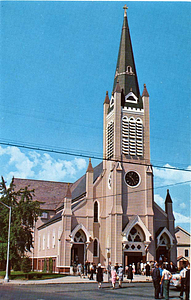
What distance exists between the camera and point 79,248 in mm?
50250

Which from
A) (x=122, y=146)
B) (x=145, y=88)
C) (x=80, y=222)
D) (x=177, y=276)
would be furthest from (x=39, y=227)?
(x=177, y=276)

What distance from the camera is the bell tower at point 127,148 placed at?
162ft

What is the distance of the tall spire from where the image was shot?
182ft

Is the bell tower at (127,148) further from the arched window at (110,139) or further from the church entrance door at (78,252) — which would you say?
the church entrance door at (78,252)

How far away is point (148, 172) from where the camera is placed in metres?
51.2

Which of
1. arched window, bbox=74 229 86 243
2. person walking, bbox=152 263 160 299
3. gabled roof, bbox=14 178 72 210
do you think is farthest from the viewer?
gabled roof, bbox=14 178 72 210

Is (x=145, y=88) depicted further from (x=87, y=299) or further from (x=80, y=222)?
(x=87, y=299)

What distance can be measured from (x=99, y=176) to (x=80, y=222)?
7050 mm

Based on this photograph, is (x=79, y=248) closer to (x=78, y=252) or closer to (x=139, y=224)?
(x=78, y=252)

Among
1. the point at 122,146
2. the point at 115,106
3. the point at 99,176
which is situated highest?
the point at 115,106

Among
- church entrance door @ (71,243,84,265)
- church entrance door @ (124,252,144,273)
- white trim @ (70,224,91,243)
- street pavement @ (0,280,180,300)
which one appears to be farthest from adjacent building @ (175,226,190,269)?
street pavement @ (0,280,180,300)

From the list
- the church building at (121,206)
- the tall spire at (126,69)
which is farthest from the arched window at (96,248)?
the tall spire at (126,69)

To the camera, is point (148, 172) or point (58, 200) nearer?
point (148, 172)

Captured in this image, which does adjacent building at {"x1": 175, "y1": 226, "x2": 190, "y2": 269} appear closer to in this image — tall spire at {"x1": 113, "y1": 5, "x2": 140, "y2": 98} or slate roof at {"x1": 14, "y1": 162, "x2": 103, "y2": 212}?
slate roof at {"x1": 14, "y1": 162, "x2": 103, "y2": 212}
